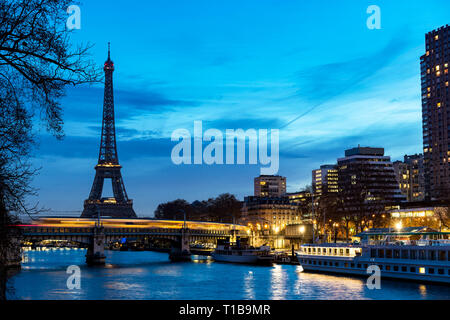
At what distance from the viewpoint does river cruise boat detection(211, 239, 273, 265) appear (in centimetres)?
11021

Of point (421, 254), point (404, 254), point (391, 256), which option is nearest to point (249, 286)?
point (391, 256)

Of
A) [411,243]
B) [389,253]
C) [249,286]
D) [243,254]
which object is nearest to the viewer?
[249,286]

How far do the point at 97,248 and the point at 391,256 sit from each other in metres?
70.7

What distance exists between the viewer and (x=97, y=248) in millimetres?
121625

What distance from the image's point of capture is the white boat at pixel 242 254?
11025 centimetres

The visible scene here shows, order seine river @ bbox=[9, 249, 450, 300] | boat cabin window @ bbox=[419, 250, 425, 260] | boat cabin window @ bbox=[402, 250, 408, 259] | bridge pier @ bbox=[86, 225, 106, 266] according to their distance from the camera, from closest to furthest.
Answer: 1. seine river @ bbox=[9, 249, 450, 300]
2. boat cabin window @ bbox=[419, 250, 425, 260]
3. boat cabin window @ bbox=[402, 250, 408, 259]
4. bridge pier @ bbox=[86, 225, 106, 266]

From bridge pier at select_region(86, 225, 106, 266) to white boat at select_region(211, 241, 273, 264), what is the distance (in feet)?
83.2

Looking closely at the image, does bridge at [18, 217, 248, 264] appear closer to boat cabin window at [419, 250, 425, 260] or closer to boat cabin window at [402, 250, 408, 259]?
boat cabin window at [402, 250, 408, 259]

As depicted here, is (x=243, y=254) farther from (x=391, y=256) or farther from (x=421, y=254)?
(x=421, y=254)

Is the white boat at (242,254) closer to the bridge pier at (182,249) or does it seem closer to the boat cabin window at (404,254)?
the bridge pier at (182,249)

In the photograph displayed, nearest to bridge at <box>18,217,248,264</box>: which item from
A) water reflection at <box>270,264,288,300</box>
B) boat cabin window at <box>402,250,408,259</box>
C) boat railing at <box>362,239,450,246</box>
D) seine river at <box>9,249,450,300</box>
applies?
seine river at <box>9,249,450,300</box>

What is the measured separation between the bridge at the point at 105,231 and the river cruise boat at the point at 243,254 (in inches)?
584
